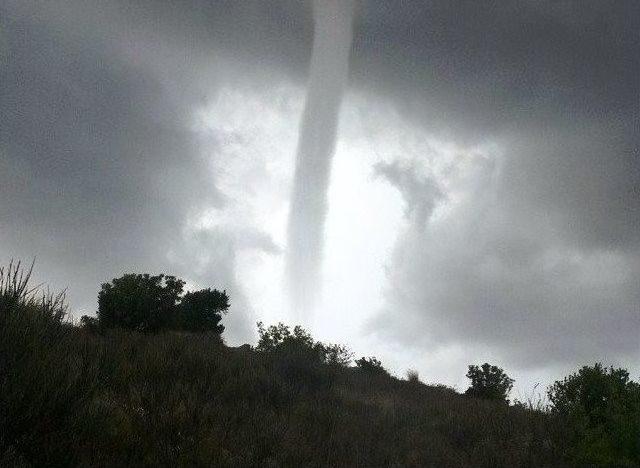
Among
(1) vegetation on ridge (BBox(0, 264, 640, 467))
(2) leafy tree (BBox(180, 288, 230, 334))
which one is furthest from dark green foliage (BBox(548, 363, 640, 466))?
(2) leafy tree (BBox(180, 288, 230, 334))

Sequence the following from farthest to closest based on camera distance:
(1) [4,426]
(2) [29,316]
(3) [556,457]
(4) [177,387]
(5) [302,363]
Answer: (5) [302,363] < (3) [556,457] < (4) [177,387] < (2) [29,316] < (1) [4,426]

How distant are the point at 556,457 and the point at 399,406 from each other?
259 inches

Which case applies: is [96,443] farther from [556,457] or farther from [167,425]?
[556,457]

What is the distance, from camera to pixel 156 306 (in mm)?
34125

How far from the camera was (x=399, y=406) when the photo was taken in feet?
61.3

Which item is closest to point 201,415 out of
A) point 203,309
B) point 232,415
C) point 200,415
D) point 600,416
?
point 200,415

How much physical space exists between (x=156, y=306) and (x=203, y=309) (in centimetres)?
599

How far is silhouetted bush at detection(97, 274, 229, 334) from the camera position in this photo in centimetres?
3208

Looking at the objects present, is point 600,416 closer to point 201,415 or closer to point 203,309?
point 201,415

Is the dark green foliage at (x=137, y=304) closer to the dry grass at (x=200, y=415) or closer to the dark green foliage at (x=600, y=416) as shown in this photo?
the dry grass at (x=200, y=415)

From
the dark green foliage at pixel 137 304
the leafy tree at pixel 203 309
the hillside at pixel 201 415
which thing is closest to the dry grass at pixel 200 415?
the hillside at pixel 201 415

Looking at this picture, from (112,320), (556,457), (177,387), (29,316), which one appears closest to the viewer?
(29,316)

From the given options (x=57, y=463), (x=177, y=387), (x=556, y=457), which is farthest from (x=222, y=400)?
(x=556, y=457)

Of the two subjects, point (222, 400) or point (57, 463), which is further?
point (222, 400)
